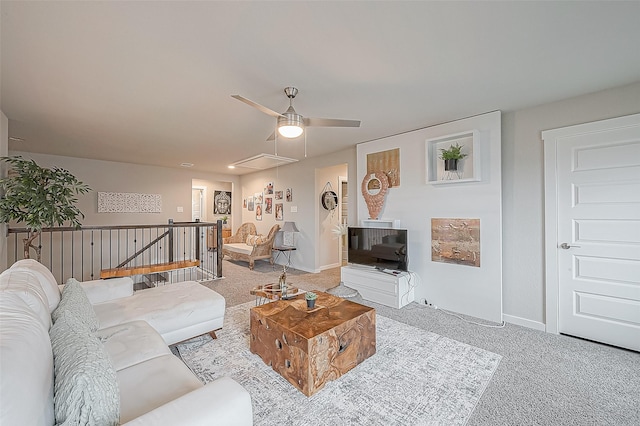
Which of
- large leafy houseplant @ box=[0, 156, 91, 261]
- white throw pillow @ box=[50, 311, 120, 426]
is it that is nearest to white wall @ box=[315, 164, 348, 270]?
large leafy houseplant @ box=[0, 156, 91, 261]

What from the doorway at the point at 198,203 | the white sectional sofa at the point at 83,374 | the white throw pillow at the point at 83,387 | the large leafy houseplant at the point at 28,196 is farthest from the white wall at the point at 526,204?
the doorway at the point at 198,203

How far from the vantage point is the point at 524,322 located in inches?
120

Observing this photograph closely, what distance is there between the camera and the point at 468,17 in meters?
1.65

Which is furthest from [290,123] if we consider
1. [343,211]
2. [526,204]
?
[343,211]

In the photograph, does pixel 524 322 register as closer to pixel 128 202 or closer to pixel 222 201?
pixel 128 202

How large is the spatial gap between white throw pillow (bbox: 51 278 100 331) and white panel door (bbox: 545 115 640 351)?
4.20 meters

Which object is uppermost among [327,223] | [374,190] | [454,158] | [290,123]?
[290,123]

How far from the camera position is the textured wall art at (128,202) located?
5.89m

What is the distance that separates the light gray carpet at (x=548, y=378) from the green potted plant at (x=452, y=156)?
1878 millimetres

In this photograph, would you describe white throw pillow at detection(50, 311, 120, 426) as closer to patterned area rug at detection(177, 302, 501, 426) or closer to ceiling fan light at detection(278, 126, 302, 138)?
patterned area rug at detection(177, 302, 501, 426)

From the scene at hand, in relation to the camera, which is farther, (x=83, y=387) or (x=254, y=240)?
(x=254, y=240)

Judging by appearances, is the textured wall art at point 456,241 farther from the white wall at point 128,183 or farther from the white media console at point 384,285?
the white wall at point 128,183

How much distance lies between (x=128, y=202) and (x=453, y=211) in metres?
6.71

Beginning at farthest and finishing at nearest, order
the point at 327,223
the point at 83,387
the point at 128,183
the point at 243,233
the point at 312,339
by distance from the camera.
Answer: the point at 243,233
the point at 128,183
the point at 327,223
the point at 312,339
the point at 83,387
